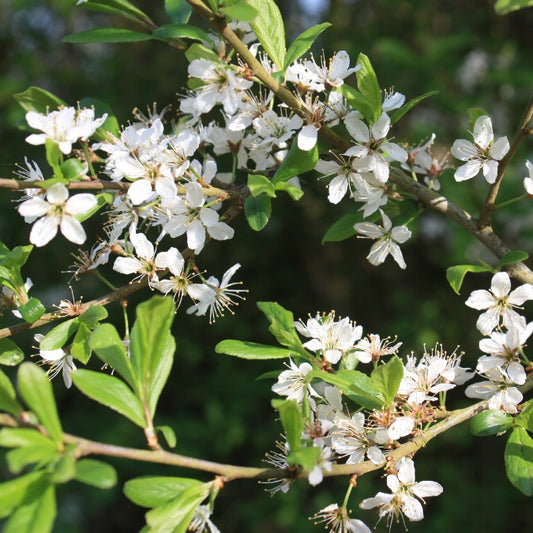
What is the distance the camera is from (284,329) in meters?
1.13

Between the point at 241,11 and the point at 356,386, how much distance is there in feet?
1.91

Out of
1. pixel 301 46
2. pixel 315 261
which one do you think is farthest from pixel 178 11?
pixel 315 261

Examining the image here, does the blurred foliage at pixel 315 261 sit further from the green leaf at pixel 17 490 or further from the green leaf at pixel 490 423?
the green leaf at pixel 17 490

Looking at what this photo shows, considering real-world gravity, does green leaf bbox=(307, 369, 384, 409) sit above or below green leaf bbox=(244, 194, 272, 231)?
below

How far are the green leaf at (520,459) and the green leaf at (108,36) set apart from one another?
93cm

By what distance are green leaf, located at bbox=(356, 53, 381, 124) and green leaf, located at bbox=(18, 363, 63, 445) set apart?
0.66 m

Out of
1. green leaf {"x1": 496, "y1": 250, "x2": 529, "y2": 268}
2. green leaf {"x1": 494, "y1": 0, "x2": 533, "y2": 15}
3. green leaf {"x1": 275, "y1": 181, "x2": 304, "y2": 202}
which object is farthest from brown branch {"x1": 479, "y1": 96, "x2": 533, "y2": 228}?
green leaf {"x1": 275, "y1": 181, "x2": 304, "y2": 202}

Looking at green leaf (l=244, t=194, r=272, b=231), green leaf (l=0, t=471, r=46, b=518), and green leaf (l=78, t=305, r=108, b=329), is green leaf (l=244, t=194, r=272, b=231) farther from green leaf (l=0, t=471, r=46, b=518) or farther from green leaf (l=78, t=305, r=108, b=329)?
green leaf (l=0, t=471, r=46, b=518)

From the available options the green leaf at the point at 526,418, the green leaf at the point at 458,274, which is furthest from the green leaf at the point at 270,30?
the green leaf at the point at 526,418

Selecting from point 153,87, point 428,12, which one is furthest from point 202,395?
point 428,12

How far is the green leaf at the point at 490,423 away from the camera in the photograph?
1053 millimetres

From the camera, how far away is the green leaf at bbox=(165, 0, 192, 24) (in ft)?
4.20

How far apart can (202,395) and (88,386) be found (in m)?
2.67

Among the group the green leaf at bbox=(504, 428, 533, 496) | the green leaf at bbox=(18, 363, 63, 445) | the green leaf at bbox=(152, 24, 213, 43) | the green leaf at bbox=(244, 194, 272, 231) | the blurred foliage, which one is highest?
the green leaf at bbox=(152, 24, 213, 43)
